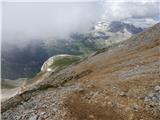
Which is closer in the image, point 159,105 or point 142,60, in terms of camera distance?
point 159,105

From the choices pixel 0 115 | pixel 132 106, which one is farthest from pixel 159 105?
pixel 0 115

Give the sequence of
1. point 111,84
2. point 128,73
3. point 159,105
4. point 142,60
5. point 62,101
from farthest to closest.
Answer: point 142,60 → point 128,73 → point 111,84 → point 62,101 → point 159,105

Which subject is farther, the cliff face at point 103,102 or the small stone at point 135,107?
the small stone at point 135,107

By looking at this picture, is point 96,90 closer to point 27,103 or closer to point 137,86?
point 137,86

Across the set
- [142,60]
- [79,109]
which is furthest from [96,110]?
[142,60]

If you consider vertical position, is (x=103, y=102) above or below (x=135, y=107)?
above

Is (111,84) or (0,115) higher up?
(111,84)

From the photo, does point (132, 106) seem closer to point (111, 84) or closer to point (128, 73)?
point (111, 84)

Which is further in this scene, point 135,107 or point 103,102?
point 103,102

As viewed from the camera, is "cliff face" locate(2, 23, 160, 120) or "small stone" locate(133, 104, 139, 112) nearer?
"cliff face" locate(2, 23, 160, 120)

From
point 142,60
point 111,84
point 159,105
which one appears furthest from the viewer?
point 142,60
